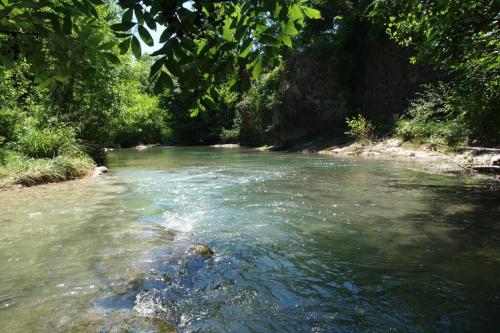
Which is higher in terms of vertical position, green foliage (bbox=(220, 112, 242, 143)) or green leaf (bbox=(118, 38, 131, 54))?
green leaf (bbox=(118, 38, 131, 54))

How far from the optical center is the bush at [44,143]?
1463 cm

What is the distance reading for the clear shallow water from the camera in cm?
406

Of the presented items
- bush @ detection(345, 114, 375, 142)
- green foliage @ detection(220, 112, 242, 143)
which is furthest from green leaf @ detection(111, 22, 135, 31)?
green foliage @ detection(220, 112, 242, 143)

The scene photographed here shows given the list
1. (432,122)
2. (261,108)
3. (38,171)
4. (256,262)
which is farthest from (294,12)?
(261,108)

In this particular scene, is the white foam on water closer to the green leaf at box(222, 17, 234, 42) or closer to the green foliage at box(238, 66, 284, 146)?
the green leaf at box(222, 17, 234, 42)

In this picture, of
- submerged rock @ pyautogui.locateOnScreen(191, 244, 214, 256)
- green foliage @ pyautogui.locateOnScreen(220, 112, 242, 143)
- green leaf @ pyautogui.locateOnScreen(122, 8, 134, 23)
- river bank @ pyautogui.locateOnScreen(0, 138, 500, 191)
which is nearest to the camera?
A: green leaf @ pyautogui.locateOnScreen(122, 8, 134, 23)

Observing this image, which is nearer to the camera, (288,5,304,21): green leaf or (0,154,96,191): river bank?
(288,5,304,21): green leaf

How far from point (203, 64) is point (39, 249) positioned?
5.03m

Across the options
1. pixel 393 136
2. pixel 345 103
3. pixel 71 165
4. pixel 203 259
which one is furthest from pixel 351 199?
pixel 345 103

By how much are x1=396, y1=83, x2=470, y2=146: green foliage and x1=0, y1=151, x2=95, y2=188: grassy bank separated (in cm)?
1434

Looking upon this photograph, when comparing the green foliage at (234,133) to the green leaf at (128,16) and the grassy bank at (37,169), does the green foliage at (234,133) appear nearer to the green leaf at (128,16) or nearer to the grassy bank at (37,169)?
the grassy bank at (37,169)

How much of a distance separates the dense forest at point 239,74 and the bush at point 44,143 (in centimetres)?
4

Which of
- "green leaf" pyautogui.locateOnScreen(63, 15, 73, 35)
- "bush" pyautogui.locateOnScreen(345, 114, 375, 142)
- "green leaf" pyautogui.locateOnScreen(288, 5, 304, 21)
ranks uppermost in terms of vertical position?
"green leaf" pyautogui.locateOnScreen(288, 5, 304, 21)

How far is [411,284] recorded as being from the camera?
15.8 feet
